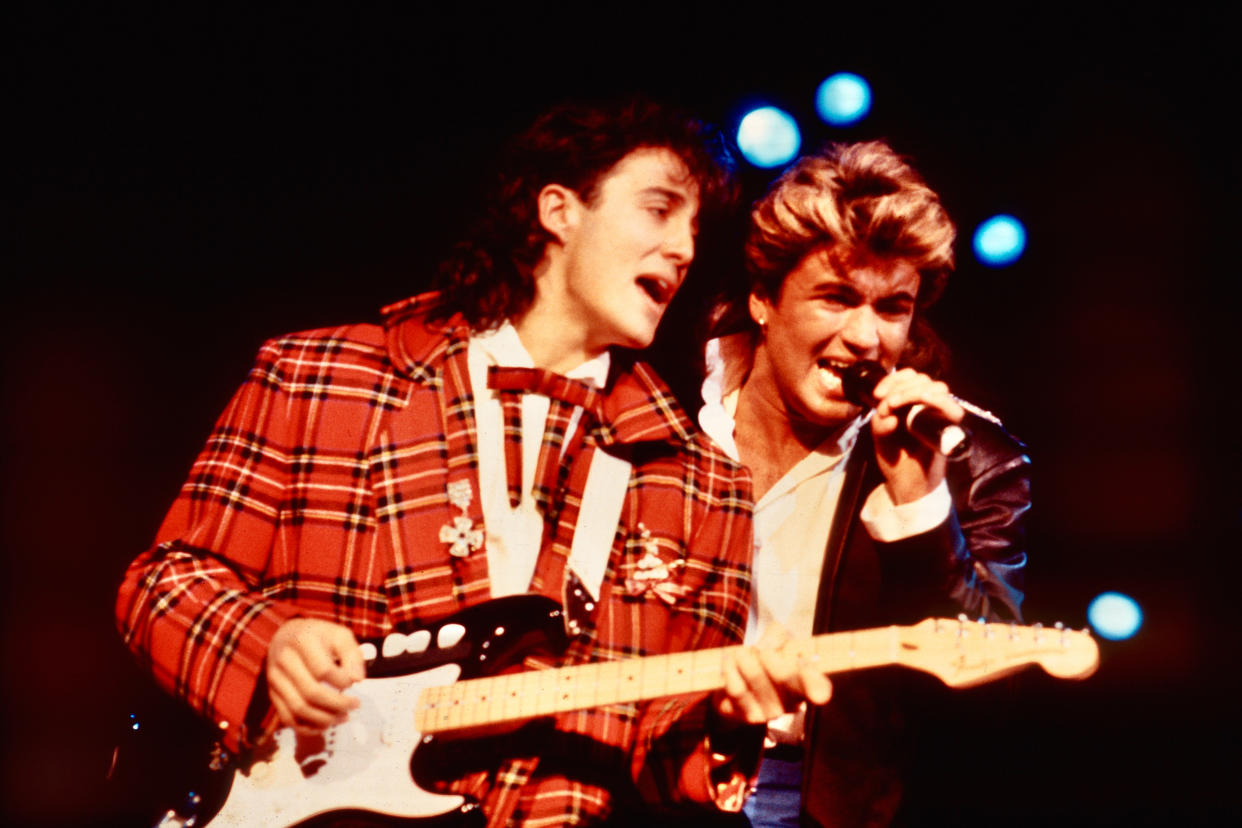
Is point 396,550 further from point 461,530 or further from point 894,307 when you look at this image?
point 894,307

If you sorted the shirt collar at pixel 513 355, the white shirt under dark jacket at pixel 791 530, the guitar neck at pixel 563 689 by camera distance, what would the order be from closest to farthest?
the guitar neck at pixel 563 689, the shirt collar at pixel 513 355, the white shirt under dark jacket at pixel 791 530

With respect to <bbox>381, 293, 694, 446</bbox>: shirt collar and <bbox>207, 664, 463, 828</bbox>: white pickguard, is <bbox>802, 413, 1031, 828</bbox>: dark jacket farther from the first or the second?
<bbox>207, 664, 463, 828</bbox>: white pickguard

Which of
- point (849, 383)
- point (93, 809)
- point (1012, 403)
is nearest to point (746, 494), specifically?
point (849, 383)

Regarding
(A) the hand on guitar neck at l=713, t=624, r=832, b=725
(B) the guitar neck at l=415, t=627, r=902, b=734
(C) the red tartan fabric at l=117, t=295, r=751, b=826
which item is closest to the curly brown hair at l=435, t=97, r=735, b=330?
(C) the red tartan fabric at l=117, t=295, r=751, b=826

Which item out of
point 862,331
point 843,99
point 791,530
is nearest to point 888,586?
point 791,530

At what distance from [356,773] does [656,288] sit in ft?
3.71

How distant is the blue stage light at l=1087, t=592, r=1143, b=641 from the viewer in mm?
2693

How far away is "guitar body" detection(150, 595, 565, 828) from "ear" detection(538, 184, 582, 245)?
86 centimetres

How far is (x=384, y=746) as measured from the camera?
6.00ft

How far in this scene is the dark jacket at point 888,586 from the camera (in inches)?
85.2

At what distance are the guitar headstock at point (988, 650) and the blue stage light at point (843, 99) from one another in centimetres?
139

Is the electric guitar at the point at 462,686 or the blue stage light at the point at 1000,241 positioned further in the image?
the blue stage light at the point at 1000,241

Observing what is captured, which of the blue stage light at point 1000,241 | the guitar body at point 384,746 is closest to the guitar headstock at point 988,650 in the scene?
the guitar body at point 384,746

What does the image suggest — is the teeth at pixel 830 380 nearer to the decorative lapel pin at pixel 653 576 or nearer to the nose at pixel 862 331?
the nose at pixel 862 331
